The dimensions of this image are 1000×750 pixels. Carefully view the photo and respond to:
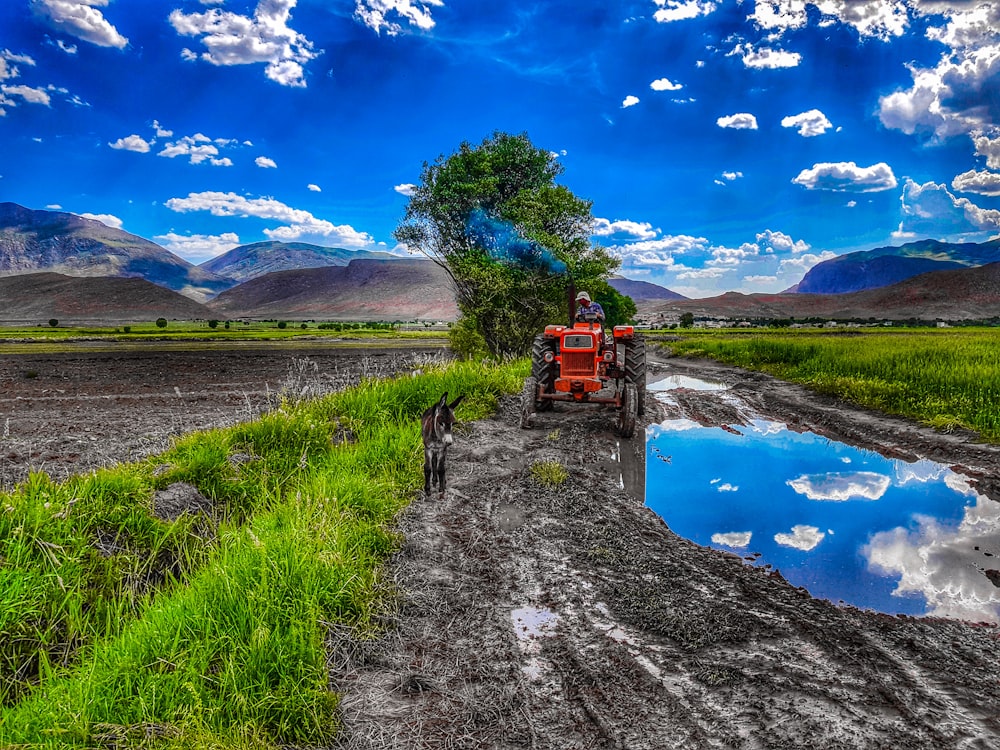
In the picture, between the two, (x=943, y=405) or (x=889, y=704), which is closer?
(x=889, y=704)

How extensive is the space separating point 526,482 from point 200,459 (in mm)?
4156

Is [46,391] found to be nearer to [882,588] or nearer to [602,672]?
[602,672]

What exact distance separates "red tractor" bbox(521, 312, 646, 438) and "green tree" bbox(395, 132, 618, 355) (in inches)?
390

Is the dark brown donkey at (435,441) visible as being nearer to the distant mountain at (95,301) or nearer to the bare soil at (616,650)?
the bare soil at (616,650)

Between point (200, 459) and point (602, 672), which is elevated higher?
point (200, 459)

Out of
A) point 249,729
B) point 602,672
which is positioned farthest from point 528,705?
point 249,729

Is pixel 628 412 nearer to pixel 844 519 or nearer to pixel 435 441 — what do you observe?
pixel 844 519

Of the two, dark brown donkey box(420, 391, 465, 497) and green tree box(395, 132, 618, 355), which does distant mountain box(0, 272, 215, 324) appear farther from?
dark brown donkey box(420, 391, 465, 497)

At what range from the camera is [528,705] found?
2.78 metres

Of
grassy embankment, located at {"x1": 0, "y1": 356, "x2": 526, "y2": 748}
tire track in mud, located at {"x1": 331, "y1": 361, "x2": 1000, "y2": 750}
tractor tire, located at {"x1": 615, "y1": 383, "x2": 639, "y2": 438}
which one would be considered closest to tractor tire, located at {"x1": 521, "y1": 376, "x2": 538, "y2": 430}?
tractor tire, located at {"x1": 615, "y1": 383, "x2": 639, "y2": 438}

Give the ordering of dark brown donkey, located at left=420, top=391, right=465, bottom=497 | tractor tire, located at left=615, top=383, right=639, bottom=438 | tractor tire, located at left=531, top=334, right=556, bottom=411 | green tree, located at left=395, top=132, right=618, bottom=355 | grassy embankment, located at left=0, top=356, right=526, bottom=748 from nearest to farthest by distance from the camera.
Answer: grassy embankment, located at left=0, top=356, right=526, bottom=748
dark brown donkey, located at left=420, top=391, right=465, bottom=497
tractor tire, located at left=615, top=383, right=639, bottom=438
tractor tire, located at left=531, top=334, right=556, bottom=411
green tree, located at left=395, top=132, right=618, bottom=355

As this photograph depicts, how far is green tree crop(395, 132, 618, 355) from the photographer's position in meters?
20.6

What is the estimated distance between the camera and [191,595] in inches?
136

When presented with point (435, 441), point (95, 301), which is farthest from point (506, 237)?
point (95, 301)
